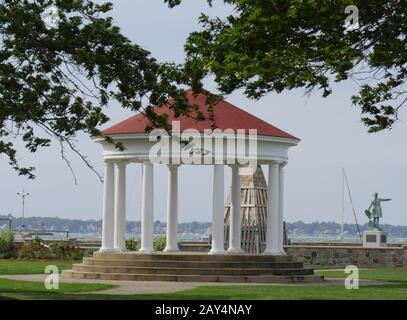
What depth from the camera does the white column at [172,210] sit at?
120 feet

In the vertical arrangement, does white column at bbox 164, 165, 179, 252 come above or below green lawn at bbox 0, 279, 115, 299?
above

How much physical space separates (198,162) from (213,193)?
3.80 feet

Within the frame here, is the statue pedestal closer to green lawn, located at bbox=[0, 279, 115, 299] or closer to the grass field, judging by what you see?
the grass field

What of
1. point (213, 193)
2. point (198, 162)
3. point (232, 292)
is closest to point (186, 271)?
point (213, 193)

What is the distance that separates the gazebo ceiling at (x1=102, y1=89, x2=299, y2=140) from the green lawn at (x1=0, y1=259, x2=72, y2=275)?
5766 mm

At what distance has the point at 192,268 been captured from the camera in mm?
32312

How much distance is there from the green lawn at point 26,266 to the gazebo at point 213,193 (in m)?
3.12

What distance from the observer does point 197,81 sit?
19.4 metres

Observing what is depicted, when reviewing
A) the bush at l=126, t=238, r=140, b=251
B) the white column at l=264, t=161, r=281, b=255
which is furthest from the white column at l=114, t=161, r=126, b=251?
the bush at l=126, t=238, r=140, b=251

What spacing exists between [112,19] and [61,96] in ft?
5.90

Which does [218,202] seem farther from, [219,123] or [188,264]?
[188,264]

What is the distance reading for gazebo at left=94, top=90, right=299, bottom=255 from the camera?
33719mm
